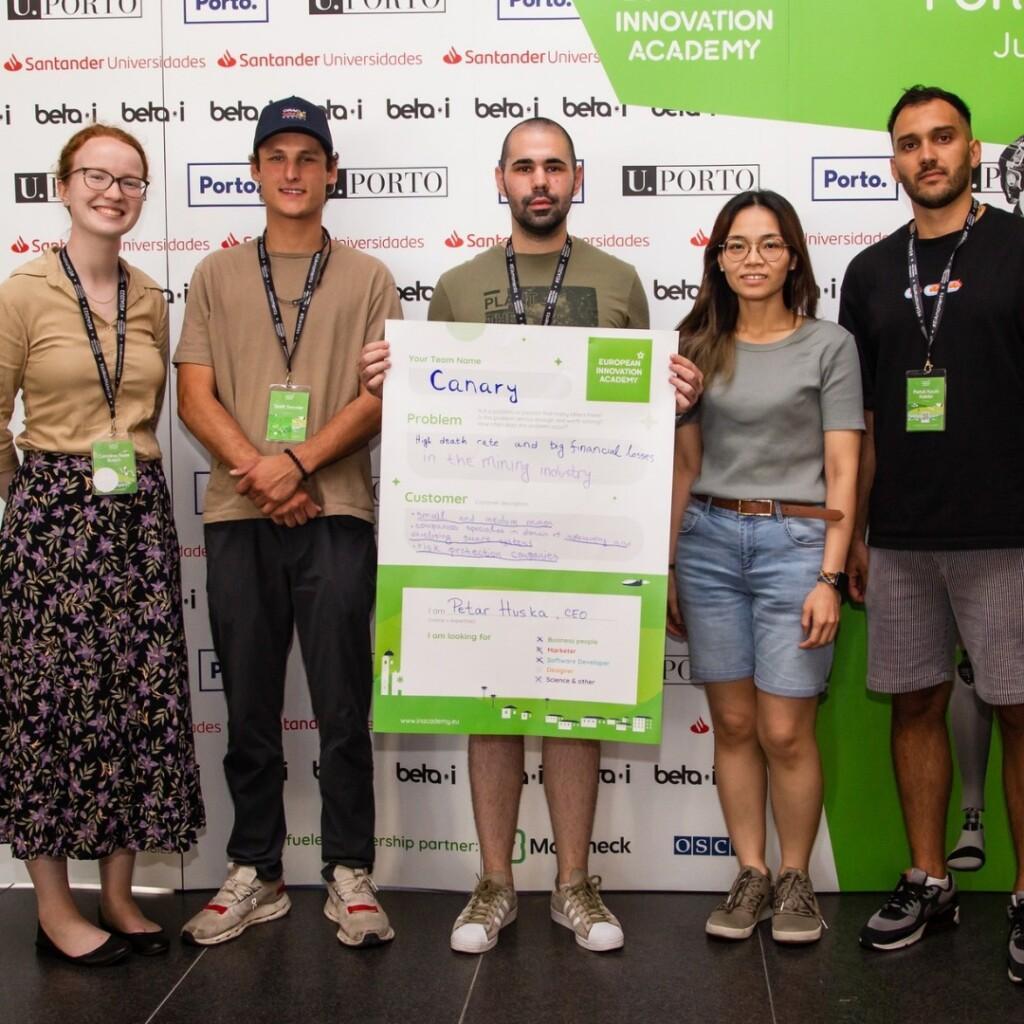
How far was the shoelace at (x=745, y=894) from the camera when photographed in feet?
10.2

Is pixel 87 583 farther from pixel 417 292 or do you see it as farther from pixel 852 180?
pixel 852 180

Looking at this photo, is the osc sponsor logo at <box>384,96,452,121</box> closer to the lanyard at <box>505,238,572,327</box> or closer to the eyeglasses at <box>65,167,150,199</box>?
the lanyard at <box>505,238,572,327</box>

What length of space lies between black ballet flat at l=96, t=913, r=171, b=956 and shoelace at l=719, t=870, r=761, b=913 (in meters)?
1.47

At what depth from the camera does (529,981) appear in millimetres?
2850

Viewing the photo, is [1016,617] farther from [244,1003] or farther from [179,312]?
[179,312]

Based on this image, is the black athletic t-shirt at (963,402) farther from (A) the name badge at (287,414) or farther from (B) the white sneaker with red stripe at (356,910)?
(B) the white sneaker with red stripe at (356,910)

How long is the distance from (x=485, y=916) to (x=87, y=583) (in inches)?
51.7

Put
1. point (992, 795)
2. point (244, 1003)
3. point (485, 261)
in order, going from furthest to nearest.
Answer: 1. point (992, 795)
2. point (485, 261)
3. point (244, 1003)

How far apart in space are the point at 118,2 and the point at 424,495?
1.88 m

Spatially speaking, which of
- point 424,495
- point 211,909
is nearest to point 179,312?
point 424,495

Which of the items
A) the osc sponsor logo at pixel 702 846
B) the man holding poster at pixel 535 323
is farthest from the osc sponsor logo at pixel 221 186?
the osc sponsor logo at pixel 702 846

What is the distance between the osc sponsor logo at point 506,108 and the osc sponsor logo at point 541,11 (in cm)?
23

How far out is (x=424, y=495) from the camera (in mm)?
2953

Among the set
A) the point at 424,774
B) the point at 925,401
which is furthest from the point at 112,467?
the point at 925,401
